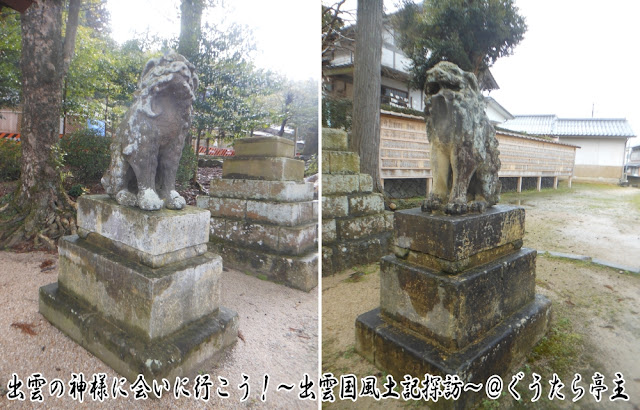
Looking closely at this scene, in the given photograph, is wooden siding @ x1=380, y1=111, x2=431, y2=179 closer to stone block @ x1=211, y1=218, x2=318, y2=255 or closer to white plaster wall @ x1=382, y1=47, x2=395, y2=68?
stone block @ x1=211, y1=218, x2=318, y2=255

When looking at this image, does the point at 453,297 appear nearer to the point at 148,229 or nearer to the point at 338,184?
the point at 148,229

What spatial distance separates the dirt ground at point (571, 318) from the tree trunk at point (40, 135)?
4.12m

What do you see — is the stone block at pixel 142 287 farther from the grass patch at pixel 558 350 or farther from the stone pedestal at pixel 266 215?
the grass patch at pixel 558 350

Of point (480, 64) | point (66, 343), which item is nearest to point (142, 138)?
point (66, 343)

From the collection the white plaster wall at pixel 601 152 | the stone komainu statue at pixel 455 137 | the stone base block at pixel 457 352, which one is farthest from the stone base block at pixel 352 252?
the white plaster wall at pixel 601 152

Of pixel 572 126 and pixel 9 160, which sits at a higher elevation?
pixel 572 126

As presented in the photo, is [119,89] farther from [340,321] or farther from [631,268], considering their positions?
[631,268]

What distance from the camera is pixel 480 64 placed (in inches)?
399

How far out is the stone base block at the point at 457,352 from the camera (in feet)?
6.82

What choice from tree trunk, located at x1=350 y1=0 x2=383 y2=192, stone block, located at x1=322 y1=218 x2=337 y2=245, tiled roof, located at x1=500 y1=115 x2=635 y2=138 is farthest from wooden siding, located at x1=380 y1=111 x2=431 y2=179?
tiled roof, located at x1=500 y1=115 x2=635 y2=138

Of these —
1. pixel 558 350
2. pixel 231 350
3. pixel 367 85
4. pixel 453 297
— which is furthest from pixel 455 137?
pixel 367 85

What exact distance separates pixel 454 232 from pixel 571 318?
77.0 inches

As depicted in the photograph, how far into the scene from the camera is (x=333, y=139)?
16.3ft

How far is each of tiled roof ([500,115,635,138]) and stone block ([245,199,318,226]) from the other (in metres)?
18.1
